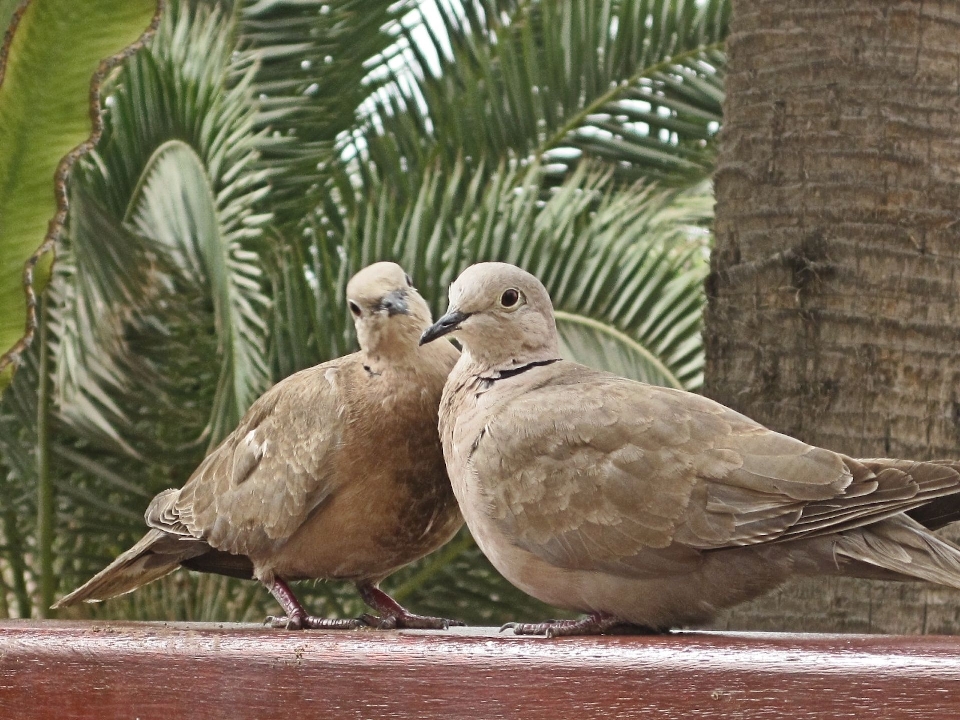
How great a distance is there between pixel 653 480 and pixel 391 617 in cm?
80

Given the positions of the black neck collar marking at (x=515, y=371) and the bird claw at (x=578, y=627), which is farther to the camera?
the black neck collar marking at (x=515, y=371)

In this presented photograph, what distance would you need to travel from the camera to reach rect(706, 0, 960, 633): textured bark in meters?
2.95

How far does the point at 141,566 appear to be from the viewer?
2654 mm

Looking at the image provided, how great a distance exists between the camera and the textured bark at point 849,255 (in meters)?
2.95

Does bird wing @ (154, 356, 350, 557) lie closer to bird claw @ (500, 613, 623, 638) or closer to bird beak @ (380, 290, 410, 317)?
bird beak @ (380, 290, 410, 317)

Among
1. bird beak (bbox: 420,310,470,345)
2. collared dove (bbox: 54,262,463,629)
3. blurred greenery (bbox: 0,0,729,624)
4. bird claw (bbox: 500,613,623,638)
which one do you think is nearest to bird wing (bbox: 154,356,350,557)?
collared dove (bbox: 54,262,463,629)

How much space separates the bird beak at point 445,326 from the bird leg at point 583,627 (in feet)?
1.82

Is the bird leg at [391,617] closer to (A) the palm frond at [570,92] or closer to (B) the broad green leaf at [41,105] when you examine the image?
(B) the broad green leaf at [41,105]

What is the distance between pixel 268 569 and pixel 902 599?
1.59 m

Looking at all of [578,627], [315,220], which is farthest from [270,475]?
[315,220]

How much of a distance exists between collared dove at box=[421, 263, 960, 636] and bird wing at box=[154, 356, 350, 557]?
11.3 inches

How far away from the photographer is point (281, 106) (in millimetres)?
6469

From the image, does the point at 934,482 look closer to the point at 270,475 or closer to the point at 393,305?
the point at 393,305

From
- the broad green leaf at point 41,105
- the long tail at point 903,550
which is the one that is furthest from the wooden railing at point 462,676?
the broad green leaf at point 41,105
